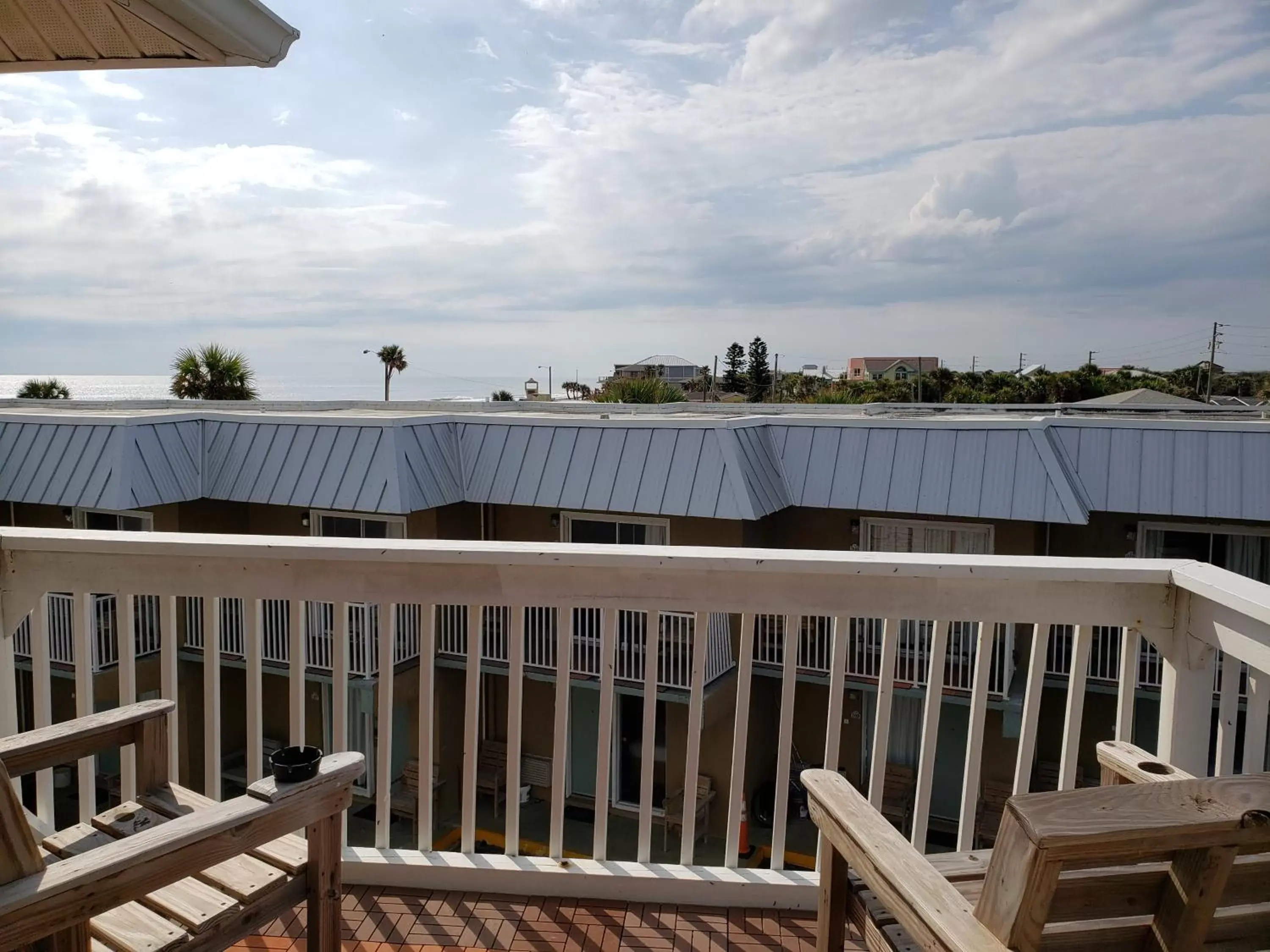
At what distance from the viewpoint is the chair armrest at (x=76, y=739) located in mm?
1622

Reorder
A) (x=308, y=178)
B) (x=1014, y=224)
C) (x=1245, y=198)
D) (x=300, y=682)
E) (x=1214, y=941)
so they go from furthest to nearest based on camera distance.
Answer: (x=1014, y=224), (x=1245, y=198), (x=308, y=178), (x=300, y=682), (x=1214, y=941)

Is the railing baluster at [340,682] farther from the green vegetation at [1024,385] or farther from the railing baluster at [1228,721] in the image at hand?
the green vegetation at [1024,385]

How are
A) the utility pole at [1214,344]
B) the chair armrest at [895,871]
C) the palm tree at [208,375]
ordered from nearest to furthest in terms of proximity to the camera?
1. the chair armrest at [895,871]
2. the palm tree at [208,375]
3. the utility pole at [1214,344]

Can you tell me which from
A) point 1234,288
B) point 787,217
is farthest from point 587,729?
point 1234,288

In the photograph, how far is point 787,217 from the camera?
31.3m

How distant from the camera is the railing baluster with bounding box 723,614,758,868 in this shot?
201cm

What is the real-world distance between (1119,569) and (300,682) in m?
1.99

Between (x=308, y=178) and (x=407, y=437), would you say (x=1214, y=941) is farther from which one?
(x=308, y=178)

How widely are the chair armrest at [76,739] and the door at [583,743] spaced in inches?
366

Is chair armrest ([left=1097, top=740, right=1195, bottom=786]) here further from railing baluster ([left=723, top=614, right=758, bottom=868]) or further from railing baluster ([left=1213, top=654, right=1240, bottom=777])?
railing baluster ([left=723, top=614, right=758, bottom=868])

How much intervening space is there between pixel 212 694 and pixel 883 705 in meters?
1.68

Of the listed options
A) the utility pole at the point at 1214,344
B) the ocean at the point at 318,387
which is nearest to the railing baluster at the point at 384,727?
the ocean at the point at 318,387

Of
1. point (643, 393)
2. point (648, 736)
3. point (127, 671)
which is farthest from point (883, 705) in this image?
point (643, 393)

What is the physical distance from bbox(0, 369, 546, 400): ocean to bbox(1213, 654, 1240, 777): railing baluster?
19.1 m
